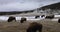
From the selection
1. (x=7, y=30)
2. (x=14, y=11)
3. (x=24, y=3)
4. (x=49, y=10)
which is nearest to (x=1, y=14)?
(x=14, y=11)

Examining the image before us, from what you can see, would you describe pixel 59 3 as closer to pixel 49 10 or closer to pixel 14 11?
pixel 49 10

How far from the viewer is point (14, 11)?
1.10 metres

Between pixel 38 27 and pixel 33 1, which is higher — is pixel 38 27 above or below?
below

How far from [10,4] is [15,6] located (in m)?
0.04

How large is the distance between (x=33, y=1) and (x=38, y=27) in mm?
787

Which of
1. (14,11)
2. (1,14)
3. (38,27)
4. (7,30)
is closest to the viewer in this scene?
(38,27)

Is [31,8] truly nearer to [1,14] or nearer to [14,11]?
[14,11]

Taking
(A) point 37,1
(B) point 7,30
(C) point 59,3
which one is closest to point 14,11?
(A) point 37,1

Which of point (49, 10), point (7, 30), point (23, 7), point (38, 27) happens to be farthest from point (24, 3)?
point (38, 27)

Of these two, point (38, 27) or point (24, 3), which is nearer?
point (38, 27)

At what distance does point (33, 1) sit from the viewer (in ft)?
3.68

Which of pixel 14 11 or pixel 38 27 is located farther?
pixel 14 11

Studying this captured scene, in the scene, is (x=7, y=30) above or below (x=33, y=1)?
below

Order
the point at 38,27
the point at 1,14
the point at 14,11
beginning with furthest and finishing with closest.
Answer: the point at 14,11 → the point at 1,14 → the point at 38,27
